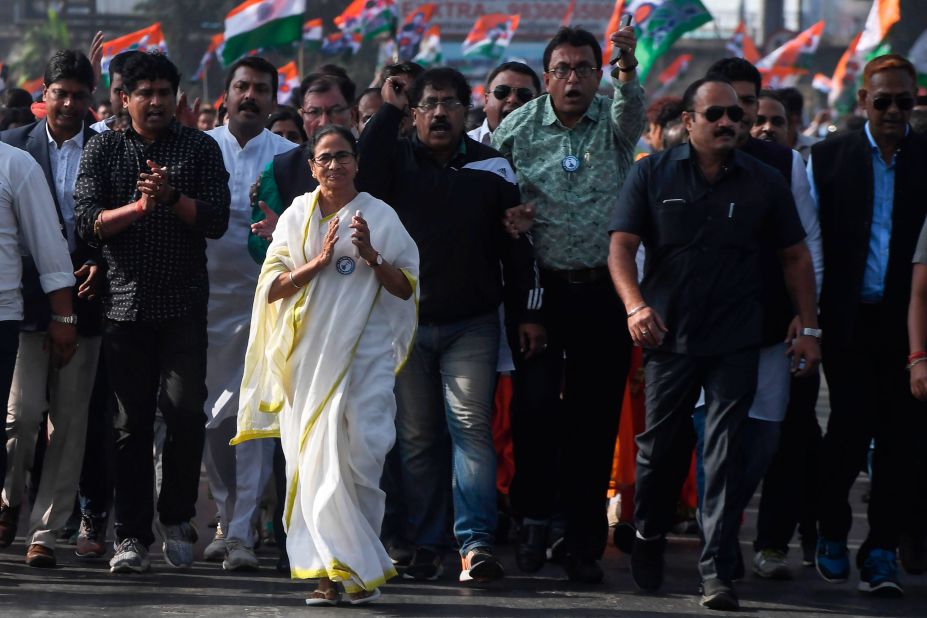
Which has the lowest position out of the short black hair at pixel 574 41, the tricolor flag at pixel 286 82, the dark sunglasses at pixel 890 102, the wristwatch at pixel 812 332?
the wristwatch at pixel 812 332

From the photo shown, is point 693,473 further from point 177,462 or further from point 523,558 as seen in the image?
point 177,462


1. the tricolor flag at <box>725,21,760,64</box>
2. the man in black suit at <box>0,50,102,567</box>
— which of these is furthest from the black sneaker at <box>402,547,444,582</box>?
the tricolor flag at <box>725,21,760,64</box>

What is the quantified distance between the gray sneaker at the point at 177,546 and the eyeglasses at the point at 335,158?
6.21 feet

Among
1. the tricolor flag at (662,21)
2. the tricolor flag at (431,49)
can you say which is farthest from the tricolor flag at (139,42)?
the tricolor flag at (431,49)

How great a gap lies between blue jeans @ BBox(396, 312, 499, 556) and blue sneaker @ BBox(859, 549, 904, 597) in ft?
5.31

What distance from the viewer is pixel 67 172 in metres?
8.08

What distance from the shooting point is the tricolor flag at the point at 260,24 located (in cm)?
1750

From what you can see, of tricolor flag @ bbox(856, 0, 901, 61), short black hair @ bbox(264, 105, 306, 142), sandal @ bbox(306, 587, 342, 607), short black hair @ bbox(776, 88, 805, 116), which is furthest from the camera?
tricolor flag @ bbox(856, 0, 901, 61)

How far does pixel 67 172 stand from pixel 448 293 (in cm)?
203

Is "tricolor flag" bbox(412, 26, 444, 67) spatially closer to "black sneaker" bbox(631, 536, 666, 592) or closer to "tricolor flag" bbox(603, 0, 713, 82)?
"tricolor flag" bbox(603, 0, 713, 82)

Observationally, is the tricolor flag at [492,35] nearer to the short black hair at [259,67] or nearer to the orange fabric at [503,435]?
the orange fabric at [503,435]

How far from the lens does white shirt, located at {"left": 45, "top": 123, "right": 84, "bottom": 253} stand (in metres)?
8.04

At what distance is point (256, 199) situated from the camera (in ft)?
26.0

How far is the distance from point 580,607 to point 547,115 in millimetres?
2229
